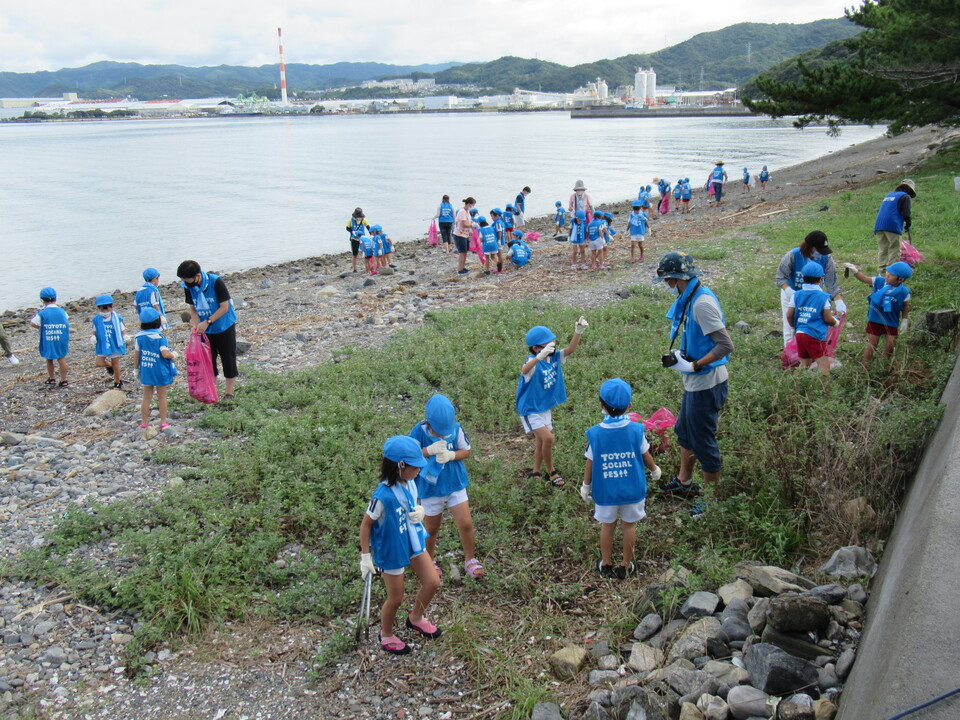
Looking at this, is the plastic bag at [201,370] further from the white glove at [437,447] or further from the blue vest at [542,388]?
the white glove at [437,447]

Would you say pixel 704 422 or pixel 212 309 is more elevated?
pixel 212 309

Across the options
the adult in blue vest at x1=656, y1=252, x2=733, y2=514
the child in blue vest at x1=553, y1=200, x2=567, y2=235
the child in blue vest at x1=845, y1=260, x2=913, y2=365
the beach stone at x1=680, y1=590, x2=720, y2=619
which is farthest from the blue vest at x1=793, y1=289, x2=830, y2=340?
the child in blue vest at x1=553, y1=200, x2=567, y2=235

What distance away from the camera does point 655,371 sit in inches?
336

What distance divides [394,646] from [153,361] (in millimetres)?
5079

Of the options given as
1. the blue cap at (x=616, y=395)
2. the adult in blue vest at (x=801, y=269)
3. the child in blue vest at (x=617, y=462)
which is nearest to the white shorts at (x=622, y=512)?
the child in blue vest at (x=617, y=462)

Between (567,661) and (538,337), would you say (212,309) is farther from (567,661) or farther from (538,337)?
(567,661)

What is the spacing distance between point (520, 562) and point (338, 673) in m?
1.55

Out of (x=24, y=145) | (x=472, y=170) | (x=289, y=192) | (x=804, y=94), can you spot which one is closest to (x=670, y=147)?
(x=472, y=170)

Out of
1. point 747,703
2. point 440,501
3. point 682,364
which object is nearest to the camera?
point 747,703

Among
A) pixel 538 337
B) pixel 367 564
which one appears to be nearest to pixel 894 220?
pixel 538 337

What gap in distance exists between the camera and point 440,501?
523cm

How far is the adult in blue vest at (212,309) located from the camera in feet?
27.9

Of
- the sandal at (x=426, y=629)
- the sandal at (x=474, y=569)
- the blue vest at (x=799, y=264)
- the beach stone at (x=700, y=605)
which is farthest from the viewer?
the blue vest at (x=799, y=264)

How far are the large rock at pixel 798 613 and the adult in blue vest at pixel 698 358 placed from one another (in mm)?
1872
